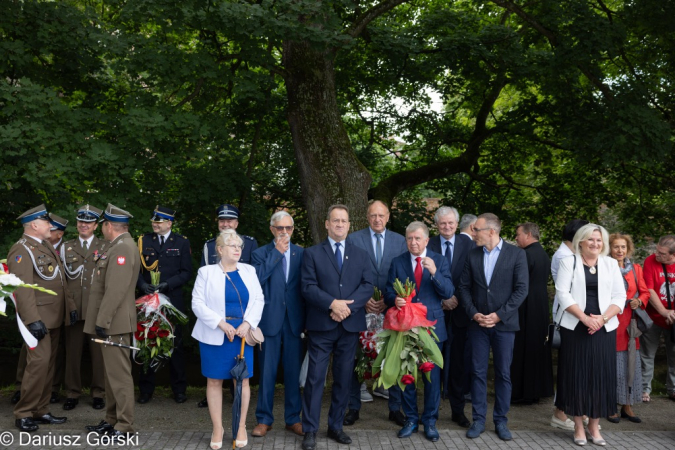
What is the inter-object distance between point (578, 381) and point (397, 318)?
6.03 ft

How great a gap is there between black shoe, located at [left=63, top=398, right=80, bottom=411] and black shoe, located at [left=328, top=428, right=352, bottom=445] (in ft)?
10.0

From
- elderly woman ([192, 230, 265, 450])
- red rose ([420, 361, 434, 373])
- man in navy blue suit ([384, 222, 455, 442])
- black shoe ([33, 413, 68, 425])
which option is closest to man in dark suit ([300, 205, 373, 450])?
man in navy blue suit ([384, 222, 455, 442])

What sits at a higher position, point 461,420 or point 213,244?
point 213,244

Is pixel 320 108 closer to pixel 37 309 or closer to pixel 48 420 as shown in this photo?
pixel 37 309

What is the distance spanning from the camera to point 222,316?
18.9 feet

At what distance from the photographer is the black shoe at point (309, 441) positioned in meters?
5.84

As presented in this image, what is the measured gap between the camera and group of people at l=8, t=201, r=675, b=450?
19.4 feet

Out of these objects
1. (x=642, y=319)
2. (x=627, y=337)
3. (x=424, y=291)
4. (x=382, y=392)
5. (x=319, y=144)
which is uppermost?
(x=319, y=144)

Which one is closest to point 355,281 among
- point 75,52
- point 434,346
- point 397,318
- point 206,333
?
point 397,318

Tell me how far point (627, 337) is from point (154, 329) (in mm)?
4983

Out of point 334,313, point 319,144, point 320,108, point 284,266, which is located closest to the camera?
point 334,313

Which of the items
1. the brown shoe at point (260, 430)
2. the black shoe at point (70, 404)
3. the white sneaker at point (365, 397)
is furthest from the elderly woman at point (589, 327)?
the black shoe at point (70, 404)

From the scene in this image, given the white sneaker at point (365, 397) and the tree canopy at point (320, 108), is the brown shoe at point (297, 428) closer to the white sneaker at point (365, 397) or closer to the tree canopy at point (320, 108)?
the white sneaker at point (365, 397)

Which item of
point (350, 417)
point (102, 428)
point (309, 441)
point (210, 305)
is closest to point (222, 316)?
point (210, 305)
